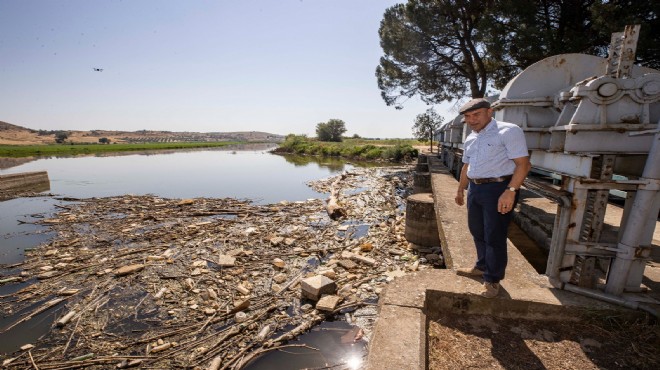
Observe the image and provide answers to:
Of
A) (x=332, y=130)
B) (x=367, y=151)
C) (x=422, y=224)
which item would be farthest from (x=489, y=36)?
(x=332, y=130)

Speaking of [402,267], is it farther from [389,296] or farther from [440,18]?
[440,18]

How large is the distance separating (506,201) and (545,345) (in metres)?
1.21

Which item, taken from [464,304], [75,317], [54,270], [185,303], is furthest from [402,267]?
[54,270]

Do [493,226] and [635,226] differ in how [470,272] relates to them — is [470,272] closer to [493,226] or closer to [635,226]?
[493,226]

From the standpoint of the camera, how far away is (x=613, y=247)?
2.46 metres

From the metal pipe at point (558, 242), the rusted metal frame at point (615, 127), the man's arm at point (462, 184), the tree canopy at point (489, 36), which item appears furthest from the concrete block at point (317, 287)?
the tree canopy at point (489, 36)

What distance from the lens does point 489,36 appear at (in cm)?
1218

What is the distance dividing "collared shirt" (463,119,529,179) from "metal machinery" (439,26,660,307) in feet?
1.41

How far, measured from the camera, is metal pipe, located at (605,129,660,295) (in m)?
2.20

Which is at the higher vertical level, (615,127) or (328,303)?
(615,127)

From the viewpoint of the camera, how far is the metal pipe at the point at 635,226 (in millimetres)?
2195

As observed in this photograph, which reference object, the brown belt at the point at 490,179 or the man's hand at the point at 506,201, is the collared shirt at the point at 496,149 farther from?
the man's hand at the point at 506,201

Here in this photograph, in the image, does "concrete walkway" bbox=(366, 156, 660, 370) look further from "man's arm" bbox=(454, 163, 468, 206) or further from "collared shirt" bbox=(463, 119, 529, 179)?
"collared shirt" bbox=(463, 119, 529, 179)

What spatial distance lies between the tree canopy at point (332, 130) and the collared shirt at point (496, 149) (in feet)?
219
